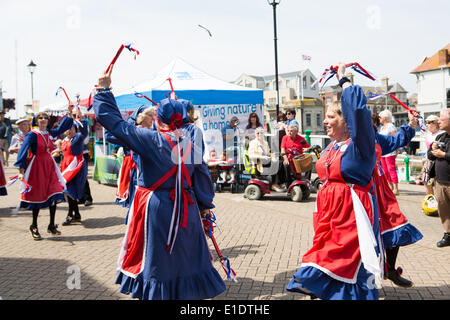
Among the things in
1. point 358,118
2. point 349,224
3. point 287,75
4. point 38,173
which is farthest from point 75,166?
point 287,75

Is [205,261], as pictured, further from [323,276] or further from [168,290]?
[323,276]

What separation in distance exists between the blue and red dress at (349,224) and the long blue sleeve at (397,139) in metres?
0.98

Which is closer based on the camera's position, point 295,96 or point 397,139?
point 397,139

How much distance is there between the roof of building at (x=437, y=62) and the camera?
49625 millimetres

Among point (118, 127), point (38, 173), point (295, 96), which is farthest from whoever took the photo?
point (295, 96)

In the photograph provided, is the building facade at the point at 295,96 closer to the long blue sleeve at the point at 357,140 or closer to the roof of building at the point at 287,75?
the roof of building at the point at 287,75

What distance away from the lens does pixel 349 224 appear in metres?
3.26

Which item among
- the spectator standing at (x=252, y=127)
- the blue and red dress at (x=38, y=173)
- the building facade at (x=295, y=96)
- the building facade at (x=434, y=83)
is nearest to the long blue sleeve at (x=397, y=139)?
the blue and red dress at (x=38, y=173)

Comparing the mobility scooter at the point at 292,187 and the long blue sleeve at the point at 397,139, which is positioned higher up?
the long blue sleeve at the point at 397,139

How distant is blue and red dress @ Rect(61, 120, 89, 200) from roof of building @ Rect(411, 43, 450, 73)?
5028cm

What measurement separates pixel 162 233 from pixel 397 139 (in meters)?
2.49

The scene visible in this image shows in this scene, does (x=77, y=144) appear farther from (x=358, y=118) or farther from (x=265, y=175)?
(x=358, y=118)

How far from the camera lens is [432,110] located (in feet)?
162
